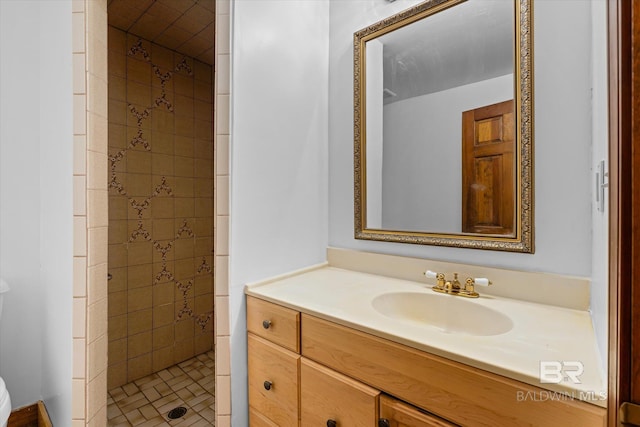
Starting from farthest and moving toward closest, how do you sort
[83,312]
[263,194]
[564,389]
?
[263,194] → [83,312] → [564,389]

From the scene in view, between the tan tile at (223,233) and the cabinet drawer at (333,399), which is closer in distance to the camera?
the cabinet drawer at (333,399)

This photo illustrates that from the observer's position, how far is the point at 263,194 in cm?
129

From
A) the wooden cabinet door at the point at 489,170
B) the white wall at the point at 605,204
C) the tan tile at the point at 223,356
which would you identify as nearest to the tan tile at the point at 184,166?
the tan tile at the point at 223,356

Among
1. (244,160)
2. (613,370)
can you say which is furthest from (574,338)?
(244,160)

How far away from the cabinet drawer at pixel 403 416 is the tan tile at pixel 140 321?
6.05 ft

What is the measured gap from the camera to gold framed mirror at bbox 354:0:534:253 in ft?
3.58

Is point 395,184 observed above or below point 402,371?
above

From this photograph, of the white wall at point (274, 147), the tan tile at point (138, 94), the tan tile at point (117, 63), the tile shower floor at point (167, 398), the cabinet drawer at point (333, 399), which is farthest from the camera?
the tan tile at point (138, 94)

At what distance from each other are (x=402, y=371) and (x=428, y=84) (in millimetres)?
1128

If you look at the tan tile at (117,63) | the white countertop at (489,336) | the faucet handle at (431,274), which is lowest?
the white countertop at (489,336)

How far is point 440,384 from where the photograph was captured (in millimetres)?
729

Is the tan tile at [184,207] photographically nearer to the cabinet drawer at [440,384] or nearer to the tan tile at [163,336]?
the tan tile at [163,336]

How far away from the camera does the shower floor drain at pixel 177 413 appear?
1.66 meters

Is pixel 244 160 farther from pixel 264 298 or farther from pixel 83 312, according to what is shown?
pixel 83 312
